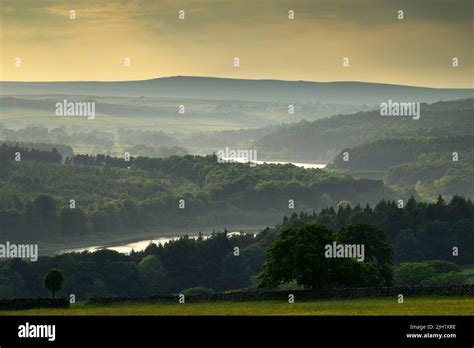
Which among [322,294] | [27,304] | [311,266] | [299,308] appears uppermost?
[311,266]

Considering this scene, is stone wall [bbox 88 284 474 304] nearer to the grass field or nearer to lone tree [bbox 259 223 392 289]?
the grass field

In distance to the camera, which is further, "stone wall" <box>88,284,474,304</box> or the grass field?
"stone wall" <box>88,284,474,304</box>

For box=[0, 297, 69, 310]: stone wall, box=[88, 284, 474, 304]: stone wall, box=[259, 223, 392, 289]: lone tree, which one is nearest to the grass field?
box=[88, 284, 474, 304]: stone wall

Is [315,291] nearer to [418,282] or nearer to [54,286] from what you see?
[54,286]

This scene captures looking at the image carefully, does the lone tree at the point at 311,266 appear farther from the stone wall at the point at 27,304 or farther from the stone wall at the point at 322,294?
the stone wall at the point at 27,304

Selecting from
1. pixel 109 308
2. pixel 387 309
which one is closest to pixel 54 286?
pixel 109 308

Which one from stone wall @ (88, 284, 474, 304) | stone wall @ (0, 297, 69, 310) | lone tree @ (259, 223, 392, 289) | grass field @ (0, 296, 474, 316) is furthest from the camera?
lone tree @ (259, 223, 392, 289)

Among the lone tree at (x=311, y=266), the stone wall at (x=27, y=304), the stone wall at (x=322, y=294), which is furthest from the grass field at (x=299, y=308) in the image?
the lone tree at (x=311, y=266)

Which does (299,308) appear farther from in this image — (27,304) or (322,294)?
(27,304)

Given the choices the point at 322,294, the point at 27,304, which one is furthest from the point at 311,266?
the point at 27,304
